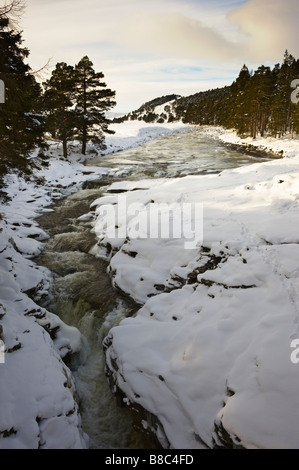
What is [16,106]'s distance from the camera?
8.05 meters

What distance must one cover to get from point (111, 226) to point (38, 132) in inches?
191

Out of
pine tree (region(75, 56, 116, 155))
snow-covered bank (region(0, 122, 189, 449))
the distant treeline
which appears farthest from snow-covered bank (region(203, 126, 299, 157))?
snow-covered bank (region(0, 122, 189, 449))

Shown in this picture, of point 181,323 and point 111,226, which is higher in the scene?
point 111,226

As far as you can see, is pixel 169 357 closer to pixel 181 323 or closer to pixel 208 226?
pixel 181 323

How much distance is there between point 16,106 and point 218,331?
8.48 m

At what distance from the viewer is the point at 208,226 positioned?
9688 millimetres

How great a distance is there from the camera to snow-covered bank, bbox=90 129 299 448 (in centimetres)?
429

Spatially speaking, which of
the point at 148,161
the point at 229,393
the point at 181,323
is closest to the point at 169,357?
the point at 181,323

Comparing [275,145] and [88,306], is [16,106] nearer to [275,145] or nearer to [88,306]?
[88,306]

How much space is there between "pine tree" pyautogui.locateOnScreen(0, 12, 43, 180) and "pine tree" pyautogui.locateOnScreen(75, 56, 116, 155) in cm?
1761

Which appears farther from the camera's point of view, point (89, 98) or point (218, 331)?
point (89, 98)

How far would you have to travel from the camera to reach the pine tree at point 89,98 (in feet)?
85.7

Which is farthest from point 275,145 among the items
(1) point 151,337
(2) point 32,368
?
(2) point 32,368

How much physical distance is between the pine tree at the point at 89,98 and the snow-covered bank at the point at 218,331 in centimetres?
2140
